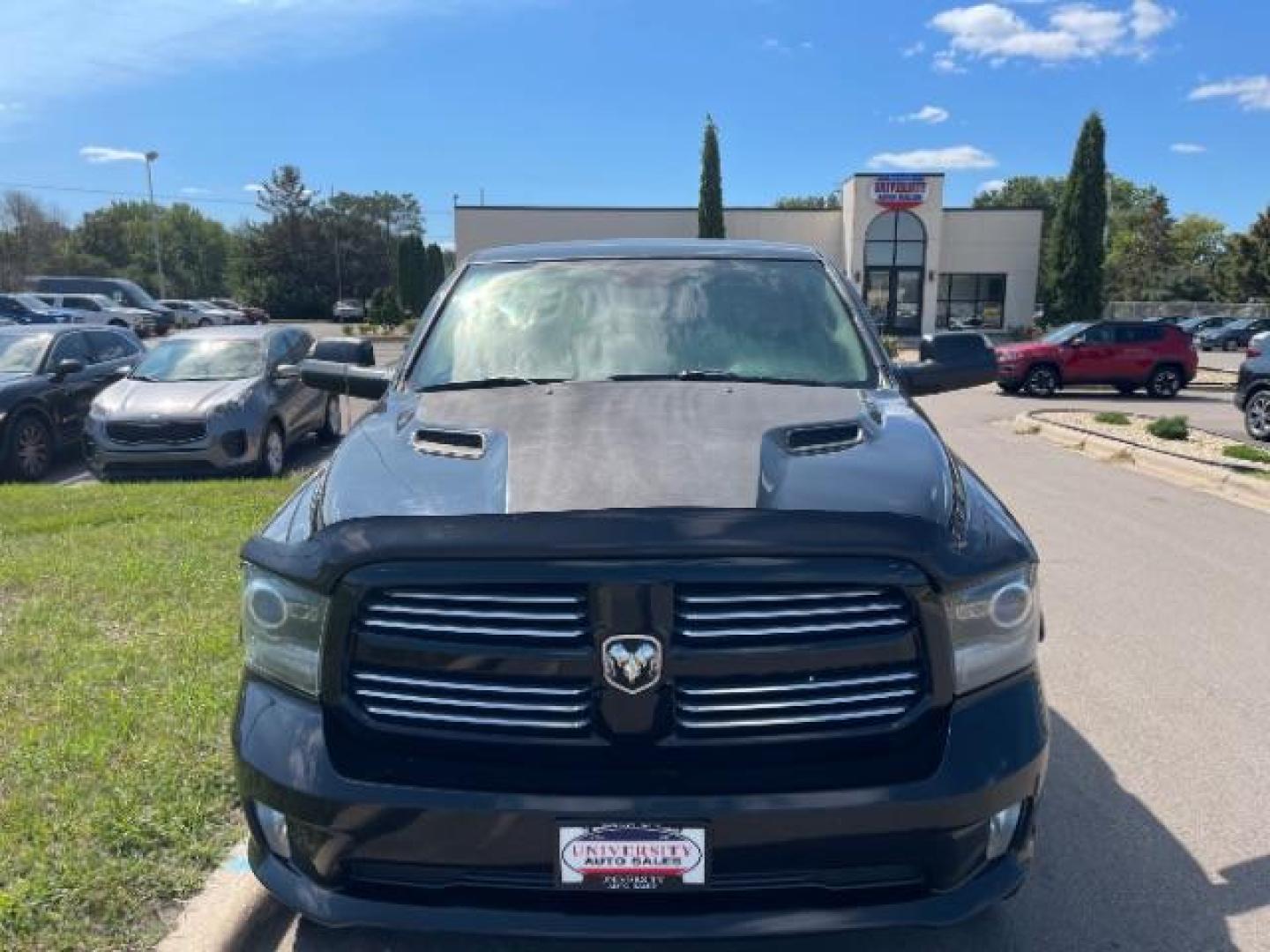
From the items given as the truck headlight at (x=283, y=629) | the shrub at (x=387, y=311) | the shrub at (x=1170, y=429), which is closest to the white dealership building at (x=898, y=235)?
the shrub at (x=387, y=311)

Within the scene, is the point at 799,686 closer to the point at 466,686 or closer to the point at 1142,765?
the point at 466,686

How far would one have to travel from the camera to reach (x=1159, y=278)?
80.0 meters

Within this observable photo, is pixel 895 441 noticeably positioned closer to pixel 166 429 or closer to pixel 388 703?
pixel 388 703

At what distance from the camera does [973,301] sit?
4206 centimetres

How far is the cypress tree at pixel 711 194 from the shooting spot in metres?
39.7

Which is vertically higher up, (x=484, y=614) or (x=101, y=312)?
(x=484, y=614)

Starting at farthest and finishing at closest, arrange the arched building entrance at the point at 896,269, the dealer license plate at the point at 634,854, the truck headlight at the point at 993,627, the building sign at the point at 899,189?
the arched building entrance at the point at 896,269 < the building sign at the point at 899,189 < the truck headlight at the point at 993,627 < the dealer license plate at the point at 634,854

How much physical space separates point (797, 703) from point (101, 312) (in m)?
43.2

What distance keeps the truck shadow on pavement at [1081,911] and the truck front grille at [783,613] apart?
876 mm

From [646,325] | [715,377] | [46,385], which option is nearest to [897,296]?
[46,385]

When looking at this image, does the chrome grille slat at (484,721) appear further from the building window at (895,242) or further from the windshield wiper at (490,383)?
the building window at (895,242)

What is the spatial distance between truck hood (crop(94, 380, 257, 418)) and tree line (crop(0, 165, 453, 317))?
144 feet

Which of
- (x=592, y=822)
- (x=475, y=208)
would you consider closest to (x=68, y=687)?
(x=592, y=822)

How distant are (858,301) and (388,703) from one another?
2.52 meters
